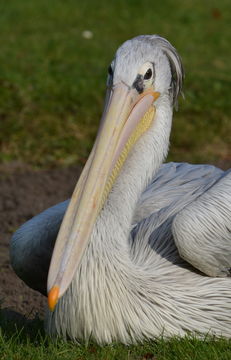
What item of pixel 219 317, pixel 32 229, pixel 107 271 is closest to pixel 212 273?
pixel 219 317

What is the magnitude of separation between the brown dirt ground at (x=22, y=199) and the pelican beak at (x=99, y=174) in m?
1.43

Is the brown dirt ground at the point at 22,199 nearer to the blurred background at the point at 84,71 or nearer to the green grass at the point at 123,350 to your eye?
the blurred background at the point at 84,71

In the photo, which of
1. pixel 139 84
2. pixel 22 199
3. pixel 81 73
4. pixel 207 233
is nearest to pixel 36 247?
pixel 207 233

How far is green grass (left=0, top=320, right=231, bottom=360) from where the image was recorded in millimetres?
3895

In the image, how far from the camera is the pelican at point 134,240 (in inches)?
157

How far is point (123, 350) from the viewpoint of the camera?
3.99 m

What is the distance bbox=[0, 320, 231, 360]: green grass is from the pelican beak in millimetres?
494

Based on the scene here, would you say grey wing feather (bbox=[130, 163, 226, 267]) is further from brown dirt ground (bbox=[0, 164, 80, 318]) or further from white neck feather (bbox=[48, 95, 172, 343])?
brown dirt ground (bbox=[0, 164, 80, 318])

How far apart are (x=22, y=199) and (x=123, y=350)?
144 inches

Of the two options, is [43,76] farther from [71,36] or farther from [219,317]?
[219,317]

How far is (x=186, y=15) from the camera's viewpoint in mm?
12953

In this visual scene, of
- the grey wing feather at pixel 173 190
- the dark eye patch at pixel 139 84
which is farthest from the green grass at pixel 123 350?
the dark eye patch at pixel 139 84

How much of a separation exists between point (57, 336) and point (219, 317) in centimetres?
82

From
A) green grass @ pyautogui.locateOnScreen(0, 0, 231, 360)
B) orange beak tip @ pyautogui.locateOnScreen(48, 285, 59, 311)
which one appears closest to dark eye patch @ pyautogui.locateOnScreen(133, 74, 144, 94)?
orange beak tip @ pyautogui.locateOnScreen(48, 285, 59, 311)
